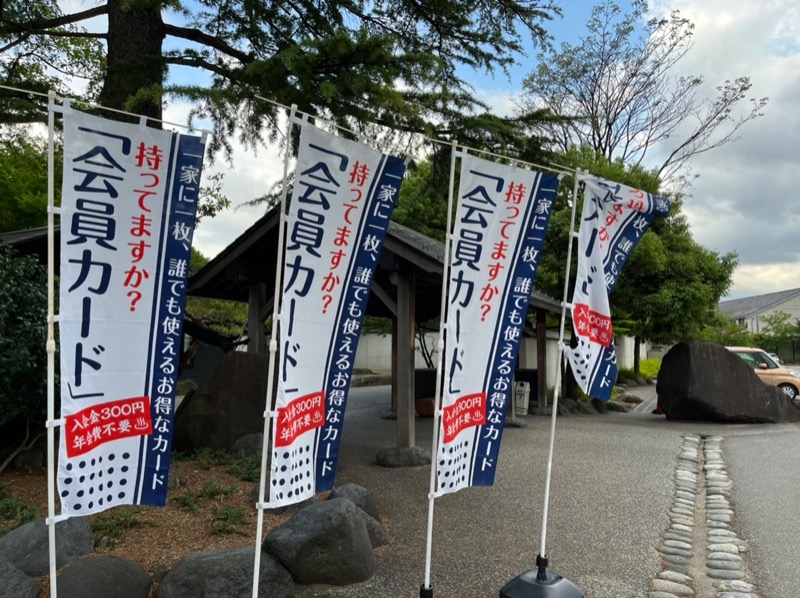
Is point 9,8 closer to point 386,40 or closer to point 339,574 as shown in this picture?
point 386,40

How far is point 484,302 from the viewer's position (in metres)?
4.27

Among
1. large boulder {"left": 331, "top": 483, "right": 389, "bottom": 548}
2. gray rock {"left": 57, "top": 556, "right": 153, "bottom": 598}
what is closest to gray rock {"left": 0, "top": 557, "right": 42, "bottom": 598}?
gray rock {"left": 57, "top": 556, "right": 153, "bottom": 598}

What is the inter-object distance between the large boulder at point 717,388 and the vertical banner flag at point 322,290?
11066mm

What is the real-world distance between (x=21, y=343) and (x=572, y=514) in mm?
5680

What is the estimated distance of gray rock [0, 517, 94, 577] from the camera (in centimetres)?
428

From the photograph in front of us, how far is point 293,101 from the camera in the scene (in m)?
5.61

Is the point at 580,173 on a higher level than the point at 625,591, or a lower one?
higher

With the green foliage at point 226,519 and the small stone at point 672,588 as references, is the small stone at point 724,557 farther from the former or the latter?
the green foliage at point 226,519

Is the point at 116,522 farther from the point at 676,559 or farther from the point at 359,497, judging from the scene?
the point at 676,559

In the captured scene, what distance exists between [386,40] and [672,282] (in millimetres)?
12783

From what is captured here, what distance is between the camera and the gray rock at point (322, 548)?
440cm

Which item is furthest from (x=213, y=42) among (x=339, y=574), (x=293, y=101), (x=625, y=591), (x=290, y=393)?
(x=625, y=591)

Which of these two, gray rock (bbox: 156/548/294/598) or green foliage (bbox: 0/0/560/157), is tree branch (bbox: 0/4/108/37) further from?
gray rock (bbox: 156/548/294/598)

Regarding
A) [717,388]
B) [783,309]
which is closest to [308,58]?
[717,388]
